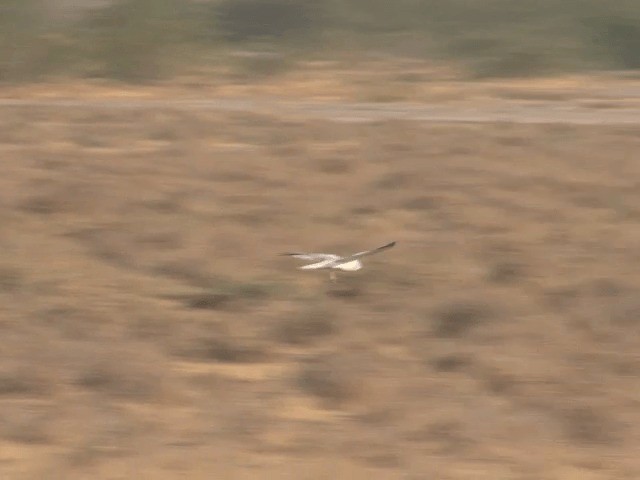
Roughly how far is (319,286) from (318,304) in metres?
0.61

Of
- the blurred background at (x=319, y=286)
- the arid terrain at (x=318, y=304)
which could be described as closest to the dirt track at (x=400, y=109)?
the blurred background at (x=319, y=286)

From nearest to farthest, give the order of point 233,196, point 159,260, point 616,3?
point 159,260, point 233,196, point 616,3

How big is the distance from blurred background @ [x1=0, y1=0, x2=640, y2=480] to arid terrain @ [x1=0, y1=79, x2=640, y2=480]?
Answer: 0.02 m

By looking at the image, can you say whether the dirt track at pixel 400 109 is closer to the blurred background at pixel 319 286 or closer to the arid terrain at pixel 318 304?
the blurred background at pixel 319 286

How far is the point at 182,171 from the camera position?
479 inches

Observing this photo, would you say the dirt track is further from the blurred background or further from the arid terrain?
the arid terrain

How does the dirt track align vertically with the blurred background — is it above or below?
below

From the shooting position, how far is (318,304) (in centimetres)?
860

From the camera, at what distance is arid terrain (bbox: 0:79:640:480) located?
6.46 metres

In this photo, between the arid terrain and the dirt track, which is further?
the dirt track

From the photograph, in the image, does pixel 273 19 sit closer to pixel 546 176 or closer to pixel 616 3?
pixel 616 3

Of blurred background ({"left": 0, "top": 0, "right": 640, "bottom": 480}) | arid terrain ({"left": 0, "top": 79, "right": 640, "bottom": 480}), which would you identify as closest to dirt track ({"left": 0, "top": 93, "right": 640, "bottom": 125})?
blurred background ({"left": 0, "top": 0, "right": 640, "bottom": 480})

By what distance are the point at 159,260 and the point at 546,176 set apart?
4.02 m

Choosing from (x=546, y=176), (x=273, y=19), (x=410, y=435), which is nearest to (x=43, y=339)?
(x=410, y=435)
